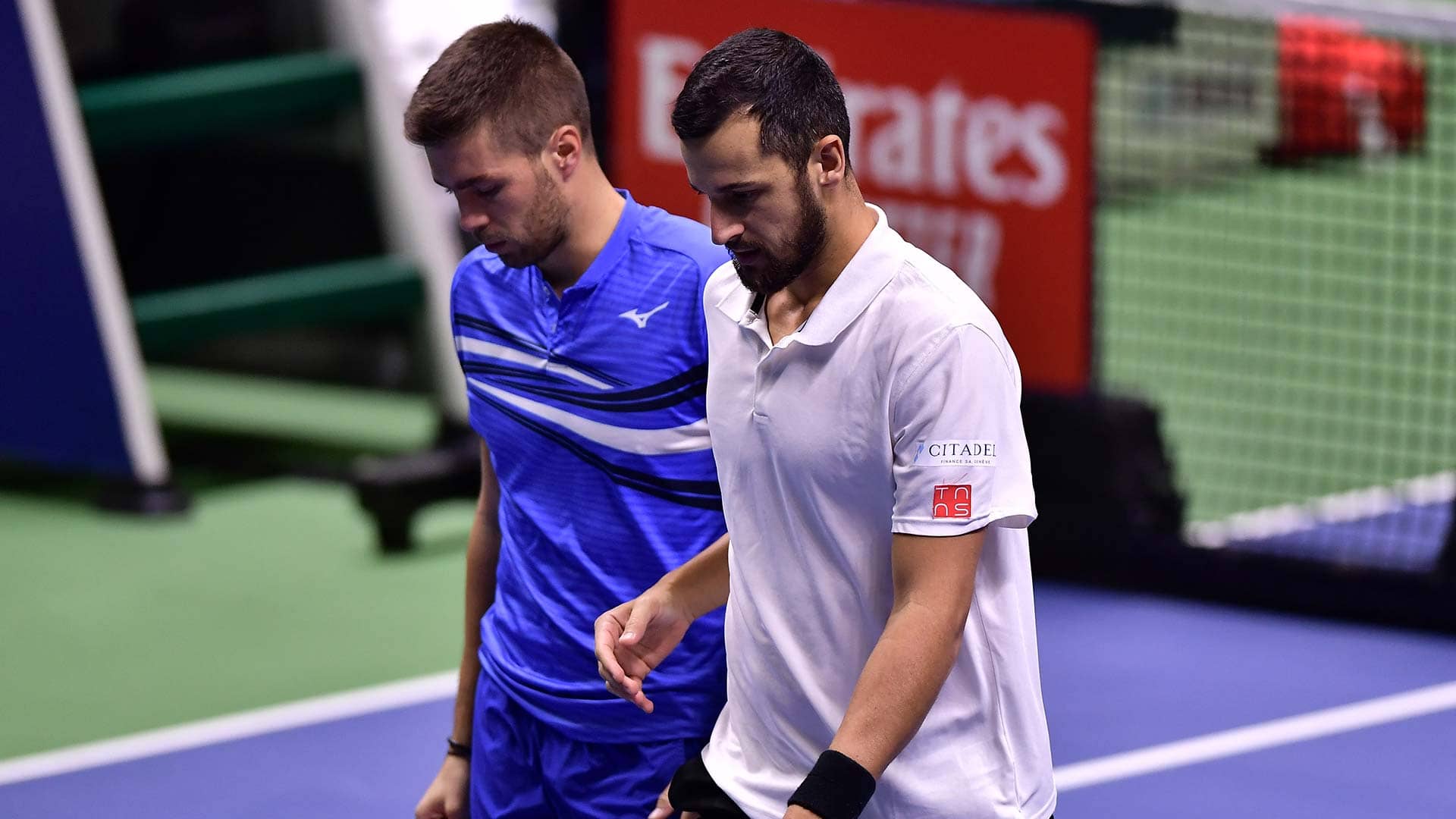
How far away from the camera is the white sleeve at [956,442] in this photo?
2447 mm

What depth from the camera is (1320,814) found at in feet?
17.7

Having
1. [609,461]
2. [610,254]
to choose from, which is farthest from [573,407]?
[610,254]

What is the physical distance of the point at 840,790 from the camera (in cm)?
245

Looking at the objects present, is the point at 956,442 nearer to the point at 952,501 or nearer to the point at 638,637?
the point at 952,501

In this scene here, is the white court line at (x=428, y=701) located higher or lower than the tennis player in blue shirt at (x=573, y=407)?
lower

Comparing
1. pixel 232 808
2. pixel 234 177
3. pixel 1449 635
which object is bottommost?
pixel 1449 635

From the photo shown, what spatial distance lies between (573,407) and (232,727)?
10.8 ft

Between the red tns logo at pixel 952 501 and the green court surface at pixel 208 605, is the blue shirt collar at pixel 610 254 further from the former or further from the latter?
the green court surface at pixel 208 605

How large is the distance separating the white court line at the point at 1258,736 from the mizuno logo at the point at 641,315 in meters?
2.81

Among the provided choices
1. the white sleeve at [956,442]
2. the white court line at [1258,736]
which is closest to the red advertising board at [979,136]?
the white court line at [1258,736]

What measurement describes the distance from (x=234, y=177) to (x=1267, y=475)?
4924 mm

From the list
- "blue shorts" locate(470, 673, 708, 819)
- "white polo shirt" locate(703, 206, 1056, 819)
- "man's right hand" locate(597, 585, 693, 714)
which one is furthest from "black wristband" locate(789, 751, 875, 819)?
"blue shorts" locate(470, 673, 708, 819)

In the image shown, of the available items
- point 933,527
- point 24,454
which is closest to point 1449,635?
point 933,527

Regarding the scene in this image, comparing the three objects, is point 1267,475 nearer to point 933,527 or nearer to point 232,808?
point 232,808
